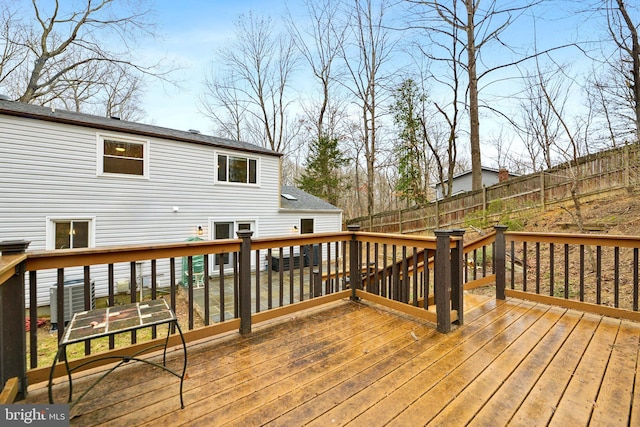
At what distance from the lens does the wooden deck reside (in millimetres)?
1619

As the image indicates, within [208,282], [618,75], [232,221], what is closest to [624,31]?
[618,75]

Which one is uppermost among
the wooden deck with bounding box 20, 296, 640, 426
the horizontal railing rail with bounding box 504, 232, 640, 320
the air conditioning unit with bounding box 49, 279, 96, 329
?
the horizontal railing rail with bounding box 504, 232, 640, 320

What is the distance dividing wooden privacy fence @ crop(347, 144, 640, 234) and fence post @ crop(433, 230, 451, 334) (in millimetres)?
4114

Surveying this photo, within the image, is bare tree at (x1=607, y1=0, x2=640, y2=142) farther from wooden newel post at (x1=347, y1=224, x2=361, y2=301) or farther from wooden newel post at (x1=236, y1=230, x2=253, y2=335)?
wooden newel post at (x1=236, y1=230, x2=253, y2=335)

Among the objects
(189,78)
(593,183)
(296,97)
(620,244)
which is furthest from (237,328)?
(296,97)

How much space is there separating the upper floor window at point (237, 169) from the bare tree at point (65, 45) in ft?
18.0

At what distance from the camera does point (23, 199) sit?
638 centimetres

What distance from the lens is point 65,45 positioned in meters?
11.3

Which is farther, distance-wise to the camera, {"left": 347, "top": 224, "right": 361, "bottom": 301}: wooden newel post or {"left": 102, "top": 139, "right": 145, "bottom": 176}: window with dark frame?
{"left": 102, "top": 139, "right": 145, "bottom": 176}: window with dark frame

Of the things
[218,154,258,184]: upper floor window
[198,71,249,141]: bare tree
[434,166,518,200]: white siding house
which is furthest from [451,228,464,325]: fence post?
[198,71,249,141]: bare tree

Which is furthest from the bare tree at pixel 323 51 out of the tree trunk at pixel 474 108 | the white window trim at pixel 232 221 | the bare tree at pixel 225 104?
the white window trim at pixel 232 221

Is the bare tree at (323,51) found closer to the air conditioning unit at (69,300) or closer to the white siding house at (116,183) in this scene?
the white siding house at (116,183)

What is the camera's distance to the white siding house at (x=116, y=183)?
6402 millimetres

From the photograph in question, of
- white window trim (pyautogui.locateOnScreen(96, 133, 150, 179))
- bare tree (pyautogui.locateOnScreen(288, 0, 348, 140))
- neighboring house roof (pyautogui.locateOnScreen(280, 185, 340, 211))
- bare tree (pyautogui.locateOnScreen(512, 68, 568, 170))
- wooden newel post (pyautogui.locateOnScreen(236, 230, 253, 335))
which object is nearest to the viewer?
wooden newel post (pyautogui.locateOnScreen(236, 230, 253, 335))
